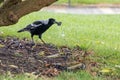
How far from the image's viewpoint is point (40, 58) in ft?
22.8

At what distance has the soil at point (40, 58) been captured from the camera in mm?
6336

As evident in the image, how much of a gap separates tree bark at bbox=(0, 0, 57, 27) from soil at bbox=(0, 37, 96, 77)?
61cm

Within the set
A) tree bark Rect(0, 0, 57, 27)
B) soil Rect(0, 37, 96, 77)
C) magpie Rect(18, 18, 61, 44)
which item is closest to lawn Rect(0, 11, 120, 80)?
soil Rect(0, 37, 96, 77)

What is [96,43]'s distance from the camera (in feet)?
29.5

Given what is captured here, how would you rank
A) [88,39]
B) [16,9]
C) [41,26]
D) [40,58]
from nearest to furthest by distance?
[16,9] < [40,58] < [41,26] < [88,39]

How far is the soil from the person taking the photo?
20.8 ft

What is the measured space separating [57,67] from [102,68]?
27.8 inches

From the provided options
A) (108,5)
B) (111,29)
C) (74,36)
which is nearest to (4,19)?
(74,36)

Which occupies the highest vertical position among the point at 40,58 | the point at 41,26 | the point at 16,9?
the point at 16,9

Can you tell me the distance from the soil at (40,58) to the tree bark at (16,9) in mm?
610

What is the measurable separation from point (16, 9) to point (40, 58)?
2.98 ft

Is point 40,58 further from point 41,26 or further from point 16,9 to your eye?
point 16,9

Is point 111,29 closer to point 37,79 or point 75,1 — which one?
point 37,79

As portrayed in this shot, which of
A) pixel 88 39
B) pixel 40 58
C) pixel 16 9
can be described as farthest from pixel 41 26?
pixel 88 39
